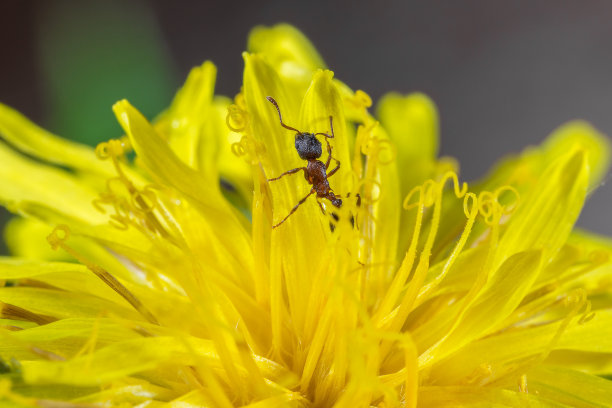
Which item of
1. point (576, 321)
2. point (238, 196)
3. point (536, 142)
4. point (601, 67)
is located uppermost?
point (601, 67)

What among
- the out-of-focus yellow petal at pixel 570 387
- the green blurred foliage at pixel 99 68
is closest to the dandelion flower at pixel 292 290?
the out-of-focus yellow petal at pixel 570 387

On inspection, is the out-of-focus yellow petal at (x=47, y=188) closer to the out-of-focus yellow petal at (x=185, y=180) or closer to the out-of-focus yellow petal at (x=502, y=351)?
the out-of-focus yellow petal at (x=185, y=180)

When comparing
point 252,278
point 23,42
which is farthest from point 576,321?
point 23,42

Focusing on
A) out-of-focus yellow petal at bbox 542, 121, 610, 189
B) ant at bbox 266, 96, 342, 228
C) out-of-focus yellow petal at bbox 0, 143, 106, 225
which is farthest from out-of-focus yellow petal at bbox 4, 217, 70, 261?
out-of-focus yellow petal at bbox 542, 121, 610, 189

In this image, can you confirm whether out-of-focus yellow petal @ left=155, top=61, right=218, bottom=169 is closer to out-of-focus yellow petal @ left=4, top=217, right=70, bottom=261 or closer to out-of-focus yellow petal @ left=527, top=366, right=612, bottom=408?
out-of-focus yellow petal @ left=4, top=217, right=70, bottom=261

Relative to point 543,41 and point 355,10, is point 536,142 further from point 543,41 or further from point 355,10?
point 355,10
